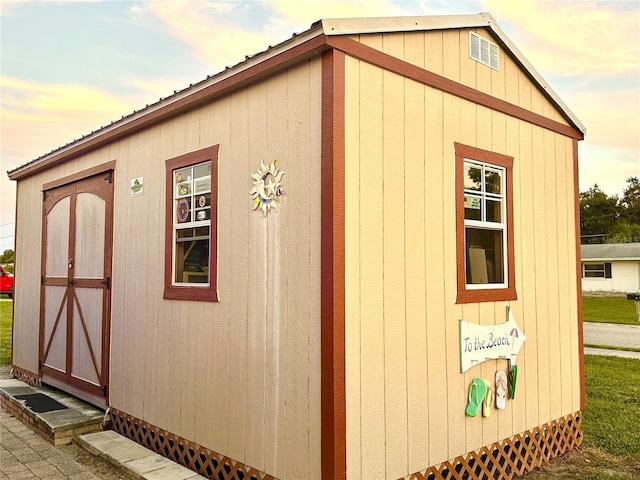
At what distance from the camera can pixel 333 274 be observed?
3.23 meters

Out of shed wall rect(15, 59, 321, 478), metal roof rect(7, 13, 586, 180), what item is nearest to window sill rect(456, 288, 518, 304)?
shed wall rect(15, 59, 321, 478)

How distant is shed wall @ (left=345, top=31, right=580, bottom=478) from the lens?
3432mm

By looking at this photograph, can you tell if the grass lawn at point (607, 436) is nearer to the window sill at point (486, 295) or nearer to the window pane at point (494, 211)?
the window sill at point (486, 295)

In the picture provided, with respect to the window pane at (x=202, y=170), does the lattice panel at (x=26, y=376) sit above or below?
below

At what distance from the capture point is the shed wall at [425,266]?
3.43m

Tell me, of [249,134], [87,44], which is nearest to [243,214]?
[249,134]

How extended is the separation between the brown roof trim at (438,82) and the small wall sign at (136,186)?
9.43 ft

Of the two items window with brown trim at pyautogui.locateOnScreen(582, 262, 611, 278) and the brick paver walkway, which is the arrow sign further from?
window with brown trim at pyautogui.locateOnScreen(582, 262, 611, 278)

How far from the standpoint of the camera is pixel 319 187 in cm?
339

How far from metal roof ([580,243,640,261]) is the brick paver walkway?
28.9 m

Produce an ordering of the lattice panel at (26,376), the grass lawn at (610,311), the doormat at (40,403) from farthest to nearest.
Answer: the grass lawn at (610,311)
the lattice panel at (26,376)
the doormat at (40,403)

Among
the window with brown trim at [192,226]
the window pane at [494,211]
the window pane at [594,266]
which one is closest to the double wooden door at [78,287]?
the window with brown trim at [192,226]

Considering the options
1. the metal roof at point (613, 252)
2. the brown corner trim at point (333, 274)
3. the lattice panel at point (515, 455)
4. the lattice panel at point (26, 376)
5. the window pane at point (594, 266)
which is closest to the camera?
the brown corner trim at point (333, 274)

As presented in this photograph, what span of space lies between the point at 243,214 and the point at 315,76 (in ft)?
3.92
